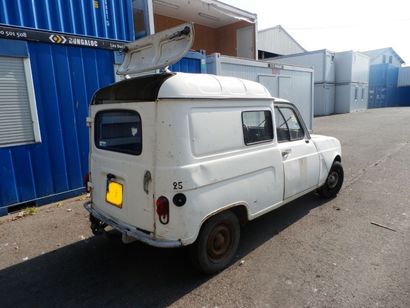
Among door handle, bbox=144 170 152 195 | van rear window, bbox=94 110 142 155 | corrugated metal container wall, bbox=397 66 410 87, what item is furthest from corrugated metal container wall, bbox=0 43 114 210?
corrugated metal container wall, bbox=397 66 410 87

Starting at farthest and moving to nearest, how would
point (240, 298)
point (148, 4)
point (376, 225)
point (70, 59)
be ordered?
point (148, 4)
point (70, 59)
point (376, 225)
point (240, 298)

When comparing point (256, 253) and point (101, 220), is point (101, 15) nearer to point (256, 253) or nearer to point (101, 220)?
point (101, 220)

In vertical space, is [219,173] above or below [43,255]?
above

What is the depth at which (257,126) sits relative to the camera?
3506 mm

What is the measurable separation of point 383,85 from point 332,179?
42.7m

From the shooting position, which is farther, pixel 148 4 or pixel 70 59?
pixel 148 4

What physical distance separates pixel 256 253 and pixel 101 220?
76.8 inches

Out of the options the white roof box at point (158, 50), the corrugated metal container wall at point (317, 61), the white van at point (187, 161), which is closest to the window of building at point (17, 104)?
the white van at point (187, 161)

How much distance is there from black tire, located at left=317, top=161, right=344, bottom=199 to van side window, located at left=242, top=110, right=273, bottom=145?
7.21ft

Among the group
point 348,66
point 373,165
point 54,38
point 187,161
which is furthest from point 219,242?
point 348,66

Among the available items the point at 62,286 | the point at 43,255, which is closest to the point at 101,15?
the point at 43,255

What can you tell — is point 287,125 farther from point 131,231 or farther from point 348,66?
point 348,66

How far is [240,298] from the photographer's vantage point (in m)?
2.75

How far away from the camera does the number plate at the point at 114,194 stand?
3.02m
